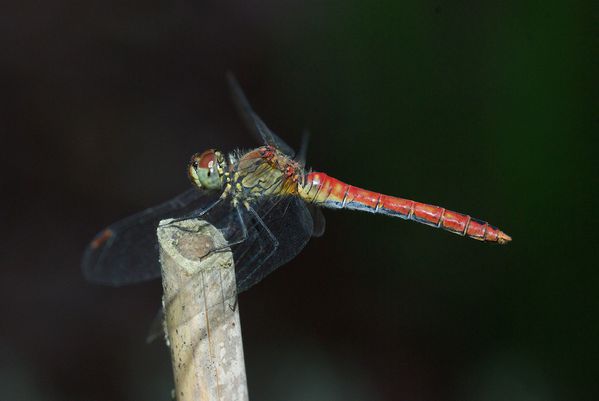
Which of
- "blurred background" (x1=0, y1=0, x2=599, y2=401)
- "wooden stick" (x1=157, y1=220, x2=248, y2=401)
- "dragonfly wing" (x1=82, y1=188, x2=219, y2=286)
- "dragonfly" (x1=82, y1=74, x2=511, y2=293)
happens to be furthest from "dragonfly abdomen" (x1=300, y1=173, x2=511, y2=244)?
"wooden stick" (x1=157, y1=220, x2=248, y2=401)

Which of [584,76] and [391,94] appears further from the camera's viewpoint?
[391,94]

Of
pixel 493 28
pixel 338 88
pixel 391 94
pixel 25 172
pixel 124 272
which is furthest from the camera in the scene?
pixel 25 172

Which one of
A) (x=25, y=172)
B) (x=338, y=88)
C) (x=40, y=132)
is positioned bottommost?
(x=25, y=172)

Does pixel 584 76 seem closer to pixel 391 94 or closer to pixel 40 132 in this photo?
pixel 391 94

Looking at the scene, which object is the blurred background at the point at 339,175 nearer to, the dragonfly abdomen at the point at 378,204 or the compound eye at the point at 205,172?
the dragonfly abdomen at the point at 378,204

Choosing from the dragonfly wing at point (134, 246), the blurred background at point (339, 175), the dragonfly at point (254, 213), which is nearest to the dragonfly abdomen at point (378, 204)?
the dragonfly at point (254, 213)

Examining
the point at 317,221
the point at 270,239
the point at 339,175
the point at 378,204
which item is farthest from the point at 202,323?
the point at 339,175

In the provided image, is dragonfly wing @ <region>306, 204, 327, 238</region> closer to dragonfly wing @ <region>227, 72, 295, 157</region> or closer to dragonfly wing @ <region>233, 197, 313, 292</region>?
dragonfly wing @ <region>233, 197, 313, 292</region>

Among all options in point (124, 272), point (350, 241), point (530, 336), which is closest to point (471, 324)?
point (530, 336)
